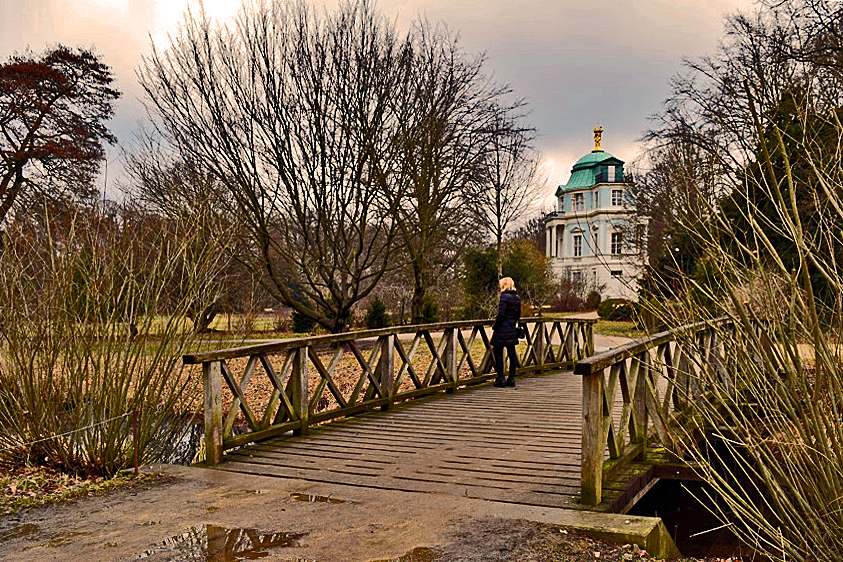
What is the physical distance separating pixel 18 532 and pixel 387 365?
5.01 meters

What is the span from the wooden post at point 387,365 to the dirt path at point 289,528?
3462 mm

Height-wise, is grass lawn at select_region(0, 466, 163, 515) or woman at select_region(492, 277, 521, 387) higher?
woman at select_region(492, 277, 521, 387)

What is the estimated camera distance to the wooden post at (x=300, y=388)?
24.9ft

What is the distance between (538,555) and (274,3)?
14.3 meters

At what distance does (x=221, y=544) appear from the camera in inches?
Answer: 172

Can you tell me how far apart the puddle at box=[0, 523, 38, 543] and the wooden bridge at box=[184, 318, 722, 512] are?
1735 millimetres

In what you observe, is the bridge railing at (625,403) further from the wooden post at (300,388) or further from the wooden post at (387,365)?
the wooden post at (387,365)

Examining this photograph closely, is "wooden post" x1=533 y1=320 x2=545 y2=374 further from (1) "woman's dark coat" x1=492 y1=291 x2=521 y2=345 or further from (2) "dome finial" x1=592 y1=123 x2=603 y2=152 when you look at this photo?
(2) "dome finial" x1=592 y1=123 x2=603 y2=152

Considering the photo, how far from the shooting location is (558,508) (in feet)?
16.3

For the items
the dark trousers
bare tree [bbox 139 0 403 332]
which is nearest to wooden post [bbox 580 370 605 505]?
the dark trousers

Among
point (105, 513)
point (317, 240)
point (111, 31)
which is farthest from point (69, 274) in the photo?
point (317, 240)

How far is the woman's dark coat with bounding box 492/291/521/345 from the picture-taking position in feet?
35.6

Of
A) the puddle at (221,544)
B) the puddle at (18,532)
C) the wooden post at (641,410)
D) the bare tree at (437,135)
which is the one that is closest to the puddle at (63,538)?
the puddle at (18,532)

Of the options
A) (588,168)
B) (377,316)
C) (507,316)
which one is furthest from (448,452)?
(588,168)
